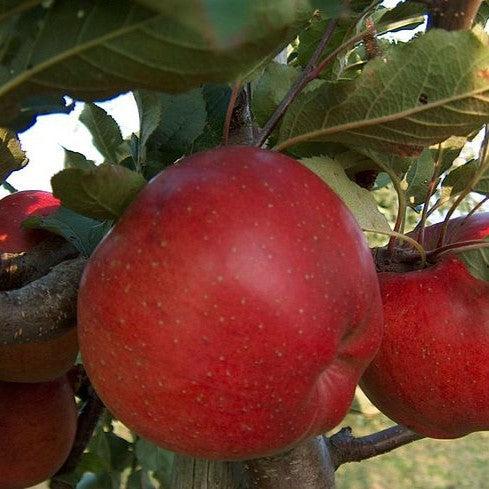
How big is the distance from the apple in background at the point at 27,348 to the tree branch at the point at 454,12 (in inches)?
16.2

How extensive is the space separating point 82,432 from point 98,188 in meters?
0.68

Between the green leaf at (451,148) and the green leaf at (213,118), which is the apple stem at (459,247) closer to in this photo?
the green leaf at (451,148)

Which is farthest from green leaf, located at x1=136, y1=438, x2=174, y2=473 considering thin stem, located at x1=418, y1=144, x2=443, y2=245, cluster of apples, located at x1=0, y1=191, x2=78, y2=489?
thin stem, located at x1=418, y1=144, x2=443, y2=245

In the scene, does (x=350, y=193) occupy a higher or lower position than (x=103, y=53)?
lower

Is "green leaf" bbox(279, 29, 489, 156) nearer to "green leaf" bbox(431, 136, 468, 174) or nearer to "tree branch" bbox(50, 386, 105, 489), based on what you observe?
"green leaf" bbox(431, 136, 468, 174)

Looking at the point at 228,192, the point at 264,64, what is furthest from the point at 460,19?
the point at 228,192

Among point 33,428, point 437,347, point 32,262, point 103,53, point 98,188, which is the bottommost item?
point 33,428

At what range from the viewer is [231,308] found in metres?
0.48

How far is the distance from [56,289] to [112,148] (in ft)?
0.97

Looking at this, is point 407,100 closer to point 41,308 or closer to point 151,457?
point 41,308

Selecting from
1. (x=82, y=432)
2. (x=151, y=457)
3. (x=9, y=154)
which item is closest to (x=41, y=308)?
(x=9, y=154)

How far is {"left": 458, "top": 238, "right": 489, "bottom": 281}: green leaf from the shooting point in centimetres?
70

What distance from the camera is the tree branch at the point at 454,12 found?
2.10 ft

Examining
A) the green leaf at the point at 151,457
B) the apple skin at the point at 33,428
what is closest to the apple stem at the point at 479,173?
the apple skin at the point at 33,428
